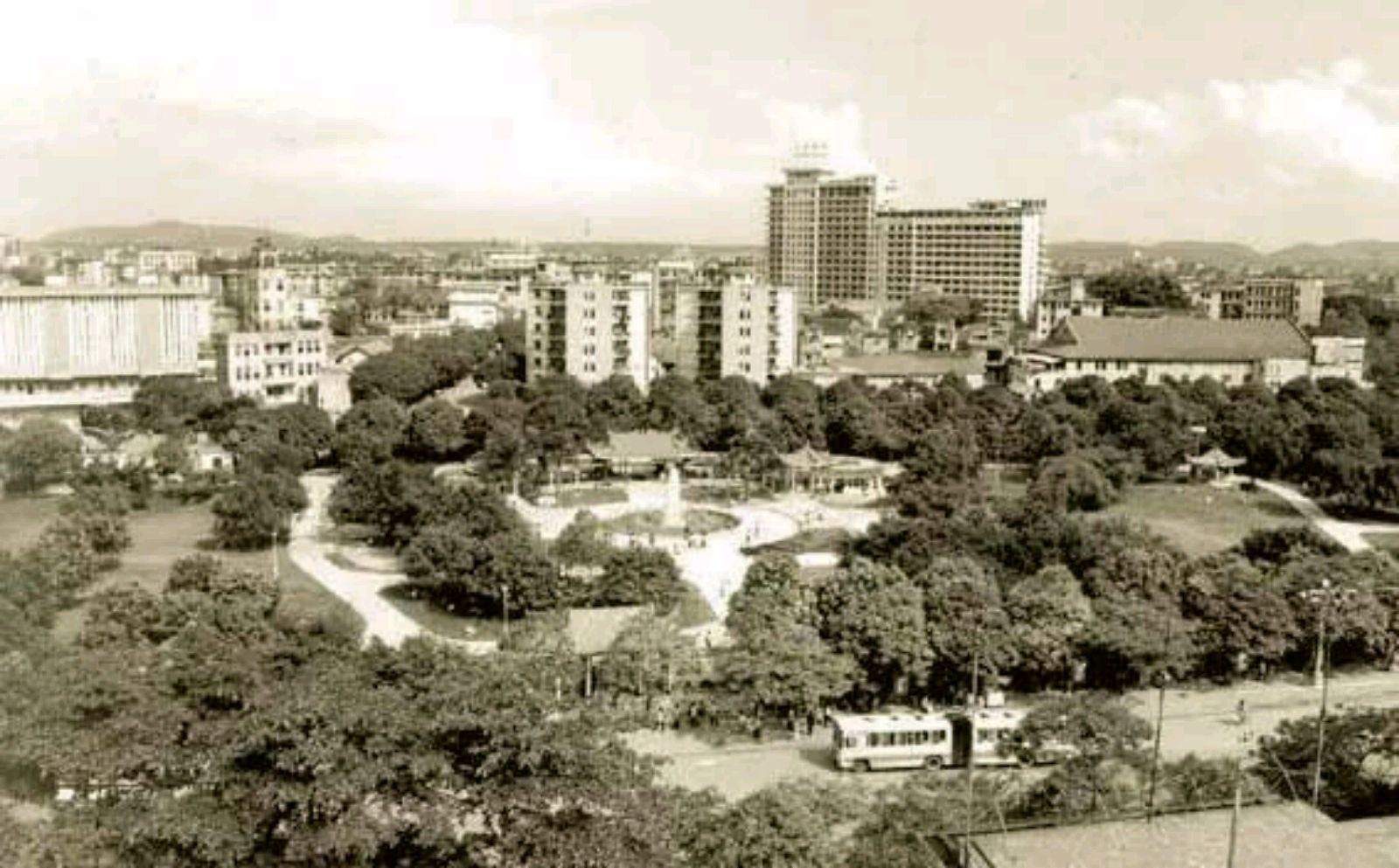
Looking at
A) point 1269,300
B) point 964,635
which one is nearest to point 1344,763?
point 964,635

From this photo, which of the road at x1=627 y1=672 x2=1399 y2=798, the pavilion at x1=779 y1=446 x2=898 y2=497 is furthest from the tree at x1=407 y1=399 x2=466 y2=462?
the road at x1=627 y1=672 x2=1399 y2=798

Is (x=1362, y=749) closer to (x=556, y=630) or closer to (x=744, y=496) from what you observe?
(x=556, y=630)

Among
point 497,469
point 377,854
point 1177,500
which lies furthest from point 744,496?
point 377,854

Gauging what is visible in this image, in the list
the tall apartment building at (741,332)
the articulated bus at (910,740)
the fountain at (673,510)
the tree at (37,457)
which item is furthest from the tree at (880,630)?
the tall apartment building at (741,332)

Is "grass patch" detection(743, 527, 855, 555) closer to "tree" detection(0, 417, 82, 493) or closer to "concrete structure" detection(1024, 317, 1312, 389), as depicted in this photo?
"tree" detection(0, 417, 82, 493)

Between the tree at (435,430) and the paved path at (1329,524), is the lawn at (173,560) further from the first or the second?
the paved path at (1329,524)

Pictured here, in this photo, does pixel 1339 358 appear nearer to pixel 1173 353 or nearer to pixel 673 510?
pixel 1173 353
